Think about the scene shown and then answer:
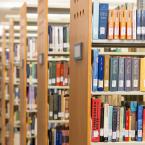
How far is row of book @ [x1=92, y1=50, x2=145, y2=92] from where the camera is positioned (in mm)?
2818

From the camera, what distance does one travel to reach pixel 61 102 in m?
4.44

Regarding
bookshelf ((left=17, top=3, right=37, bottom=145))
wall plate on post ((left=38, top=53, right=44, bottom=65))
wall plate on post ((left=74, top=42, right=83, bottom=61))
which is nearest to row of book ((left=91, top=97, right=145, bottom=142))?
wall plate on post ((left=74, top=42, right=83, bottom=61))

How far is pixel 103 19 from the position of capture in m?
2.72

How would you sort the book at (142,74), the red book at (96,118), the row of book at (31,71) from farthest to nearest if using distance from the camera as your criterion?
the row of book at (31,71), the book at (142,74), the red book at (96,118)

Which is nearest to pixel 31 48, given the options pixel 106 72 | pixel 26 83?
pixel 26 83

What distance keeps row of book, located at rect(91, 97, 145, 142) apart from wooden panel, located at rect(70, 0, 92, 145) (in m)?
0.13

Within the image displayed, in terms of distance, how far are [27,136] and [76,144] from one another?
256 cm

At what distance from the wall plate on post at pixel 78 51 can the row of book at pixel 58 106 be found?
1.66 meters

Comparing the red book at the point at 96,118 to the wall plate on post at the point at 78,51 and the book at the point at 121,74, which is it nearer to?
the book at the point at 121,74

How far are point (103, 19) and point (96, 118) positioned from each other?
67 centimetres

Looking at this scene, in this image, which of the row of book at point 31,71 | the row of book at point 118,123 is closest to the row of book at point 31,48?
the row of book at point 31,71

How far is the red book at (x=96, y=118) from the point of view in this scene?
2752 millimetres

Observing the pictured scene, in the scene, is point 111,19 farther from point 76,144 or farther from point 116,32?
point 76,144

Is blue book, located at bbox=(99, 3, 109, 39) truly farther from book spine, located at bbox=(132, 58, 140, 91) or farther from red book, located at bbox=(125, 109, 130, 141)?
red book, located at bbox=(125, 109, 130, 141)
